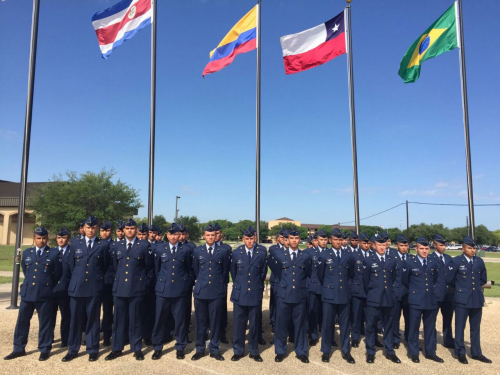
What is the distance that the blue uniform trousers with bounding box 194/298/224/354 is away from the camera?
5754 mm

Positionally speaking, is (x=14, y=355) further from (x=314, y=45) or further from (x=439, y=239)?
(x=314, y=45)

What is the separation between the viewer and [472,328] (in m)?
6.12

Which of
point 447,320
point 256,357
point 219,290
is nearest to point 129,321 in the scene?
point 219,290

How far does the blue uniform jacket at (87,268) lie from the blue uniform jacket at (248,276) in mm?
2116

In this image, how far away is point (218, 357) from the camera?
18.5 feet

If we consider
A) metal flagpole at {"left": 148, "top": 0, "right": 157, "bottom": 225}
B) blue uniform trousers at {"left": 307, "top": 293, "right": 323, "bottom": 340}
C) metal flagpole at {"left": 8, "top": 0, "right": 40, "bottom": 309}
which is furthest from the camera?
metal flagpole at {"left": 148, "top": 0, "right": 157, "bottom": 225}

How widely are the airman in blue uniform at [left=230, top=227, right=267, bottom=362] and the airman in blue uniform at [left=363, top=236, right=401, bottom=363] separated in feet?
5.94

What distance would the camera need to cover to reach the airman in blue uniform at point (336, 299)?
19.1 feet

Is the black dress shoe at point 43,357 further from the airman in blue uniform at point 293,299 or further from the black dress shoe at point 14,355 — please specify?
the airman in blue uniform at point 293,299

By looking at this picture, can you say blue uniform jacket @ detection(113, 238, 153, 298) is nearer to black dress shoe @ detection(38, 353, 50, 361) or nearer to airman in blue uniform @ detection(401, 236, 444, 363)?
black dress shoe @ detection(38, 353, 50, 361)

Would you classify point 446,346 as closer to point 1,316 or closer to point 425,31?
point 425,31

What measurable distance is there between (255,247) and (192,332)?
260 centimetres

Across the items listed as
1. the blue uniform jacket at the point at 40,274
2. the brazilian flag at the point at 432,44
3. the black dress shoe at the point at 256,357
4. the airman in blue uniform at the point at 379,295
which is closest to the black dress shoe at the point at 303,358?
the black dress shoe at the point at 256,357

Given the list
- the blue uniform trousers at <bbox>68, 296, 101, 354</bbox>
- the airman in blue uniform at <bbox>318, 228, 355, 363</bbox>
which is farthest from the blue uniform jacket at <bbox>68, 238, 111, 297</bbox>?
the airman in blue uniform at <bbox>318, 228, 355, 363</bbox>
